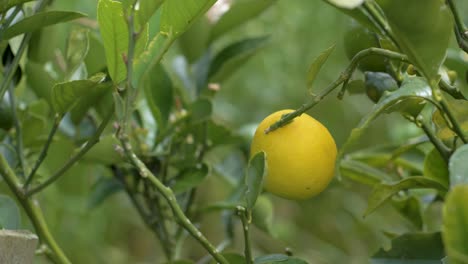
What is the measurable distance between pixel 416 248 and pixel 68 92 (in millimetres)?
320

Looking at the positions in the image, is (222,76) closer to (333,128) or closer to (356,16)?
(356,16)

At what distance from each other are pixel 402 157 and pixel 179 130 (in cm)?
26

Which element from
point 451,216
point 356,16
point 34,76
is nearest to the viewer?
point 451,216

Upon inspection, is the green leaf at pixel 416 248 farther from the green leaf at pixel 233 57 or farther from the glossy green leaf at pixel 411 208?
the green leaf at pixel 233 57

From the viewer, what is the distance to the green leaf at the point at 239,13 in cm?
84

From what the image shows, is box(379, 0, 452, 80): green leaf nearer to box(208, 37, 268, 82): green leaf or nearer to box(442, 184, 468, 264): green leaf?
box(442, 184, 468, 264): green leaf

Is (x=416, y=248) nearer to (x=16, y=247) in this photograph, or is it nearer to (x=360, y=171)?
(x=360, y=171)

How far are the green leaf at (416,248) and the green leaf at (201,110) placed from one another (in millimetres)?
281

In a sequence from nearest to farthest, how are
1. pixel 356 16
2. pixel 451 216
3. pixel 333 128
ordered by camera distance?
1. pixel 451 216
2. pixel 356 16
3. pixel 333 128

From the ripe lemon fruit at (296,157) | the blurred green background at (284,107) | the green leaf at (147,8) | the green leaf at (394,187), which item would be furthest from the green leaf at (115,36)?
the blurred green background at (284,107)

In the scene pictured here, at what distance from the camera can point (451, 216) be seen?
0.36m

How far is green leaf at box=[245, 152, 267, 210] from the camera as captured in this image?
1.62 ft

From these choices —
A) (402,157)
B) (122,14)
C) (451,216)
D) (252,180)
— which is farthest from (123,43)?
(402,157)

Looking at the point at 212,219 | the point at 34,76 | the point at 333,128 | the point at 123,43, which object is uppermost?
the point at 123,43
